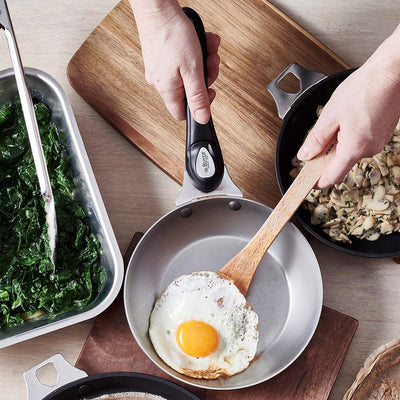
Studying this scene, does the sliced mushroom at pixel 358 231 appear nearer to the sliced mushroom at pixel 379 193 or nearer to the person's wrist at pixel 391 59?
the sliced mushroom at pixel 379 193

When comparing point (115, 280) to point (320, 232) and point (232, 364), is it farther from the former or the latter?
point (320, 232)

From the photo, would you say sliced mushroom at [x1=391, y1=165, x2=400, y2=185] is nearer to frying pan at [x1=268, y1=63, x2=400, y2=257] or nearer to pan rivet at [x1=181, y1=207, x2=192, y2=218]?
frying pan at [x1=268, y1=63, x2=400, y2=257]

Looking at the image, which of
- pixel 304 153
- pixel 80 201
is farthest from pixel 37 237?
pixel 304 153

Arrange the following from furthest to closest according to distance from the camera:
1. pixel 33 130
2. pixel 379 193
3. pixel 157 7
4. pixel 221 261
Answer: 1. pixel 221 261
2. pixel 379 193
3. pixel 33 130
4. pixel 157 7

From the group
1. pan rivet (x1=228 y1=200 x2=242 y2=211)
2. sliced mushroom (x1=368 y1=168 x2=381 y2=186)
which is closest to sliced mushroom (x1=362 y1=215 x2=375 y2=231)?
sliced mushroom (x1=368 y1=168 x2=381 y2=186)

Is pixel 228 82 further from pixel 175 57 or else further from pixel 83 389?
pixel 83 389

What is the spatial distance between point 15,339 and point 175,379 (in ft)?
1.61

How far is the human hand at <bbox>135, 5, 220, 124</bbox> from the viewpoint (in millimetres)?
1479

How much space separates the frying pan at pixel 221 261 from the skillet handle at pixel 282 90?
0.28 m

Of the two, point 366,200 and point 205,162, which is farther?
Result: point 366,200

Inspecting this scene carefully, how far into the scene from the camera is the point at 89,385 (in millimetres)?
1589

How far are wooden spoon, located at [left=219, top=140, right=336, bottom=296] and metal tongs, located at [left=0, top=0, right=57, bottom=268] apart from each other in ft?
1.75

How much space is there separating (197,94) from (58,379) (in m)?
0.92

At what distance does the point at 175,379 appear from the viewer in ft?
5.46
